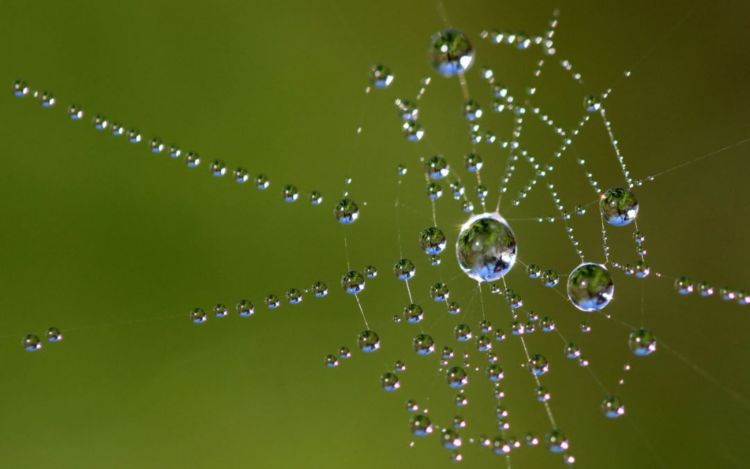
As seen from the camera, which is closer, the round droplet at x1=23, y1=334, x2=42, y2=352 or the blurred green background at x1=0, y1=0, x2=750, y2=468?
the round droplet at x1=23, y1=334, x2=42, y2=352

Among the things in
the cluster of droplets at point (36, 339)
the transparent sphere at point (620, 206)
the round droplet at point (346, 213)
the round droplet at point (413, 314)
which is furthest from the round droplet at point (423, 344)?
the cluster of droplets at point (36, 339)

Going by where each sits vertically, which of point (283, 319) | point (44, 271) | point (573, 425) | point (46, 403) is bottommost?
point (573, 425)

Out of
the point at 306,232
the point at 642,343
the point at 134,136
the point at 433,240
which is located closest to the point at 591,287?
the point at 642,343

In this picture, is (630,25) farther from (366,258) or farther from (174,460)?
(174,460)

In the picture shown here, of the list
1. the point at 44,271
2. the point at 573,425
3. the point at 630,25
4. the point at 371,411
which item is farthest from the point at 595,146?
the point at 44,271

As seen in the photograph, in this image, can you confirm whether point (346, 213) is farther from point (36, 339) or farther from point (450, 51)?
point (36, 339)

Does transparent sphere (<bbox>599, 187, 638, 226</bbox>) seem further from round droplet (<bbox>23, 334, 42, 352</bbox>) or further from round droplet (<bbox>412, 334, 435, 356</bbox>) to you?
round droplet (<bbox>23, 334, 42, 352</bbox>)

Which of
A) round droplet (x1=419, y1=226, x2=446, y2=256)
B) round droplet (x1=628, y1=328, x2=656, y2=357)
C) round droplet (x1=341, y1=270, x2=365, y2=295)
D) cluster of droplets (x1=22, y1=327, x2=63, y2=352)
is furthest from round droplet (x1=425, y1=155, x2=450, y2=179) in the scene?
cluster of droplets (x1=22, y1=327, x2=63, y2=352)
